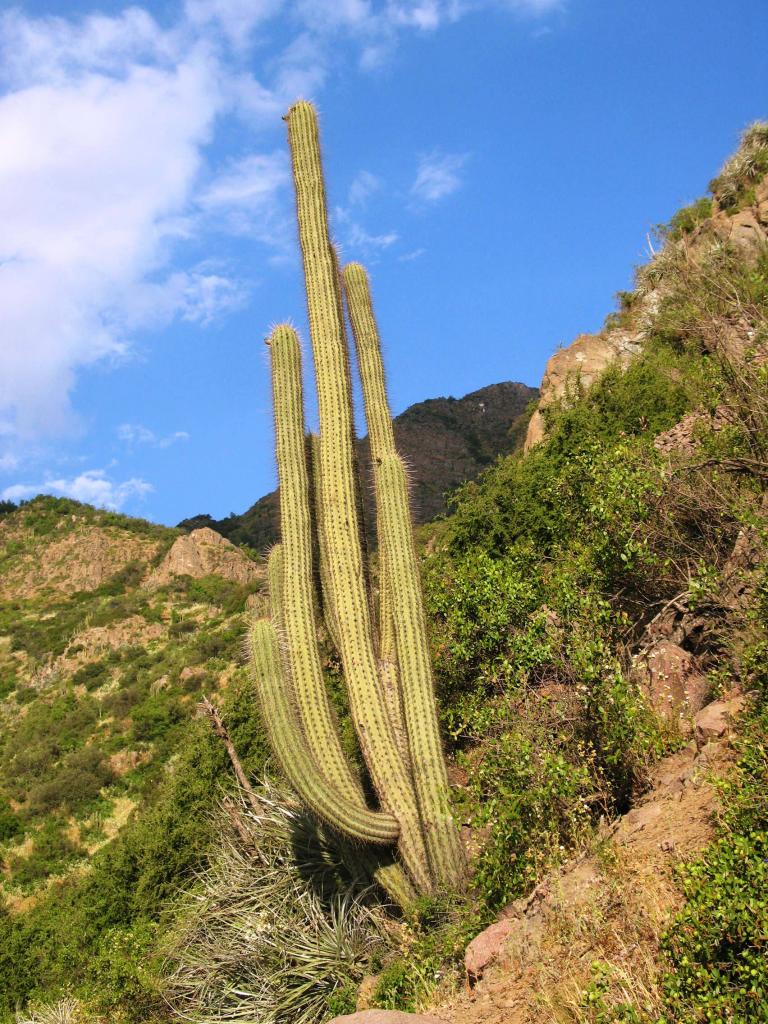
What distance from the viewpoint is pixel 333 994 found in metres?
7.59

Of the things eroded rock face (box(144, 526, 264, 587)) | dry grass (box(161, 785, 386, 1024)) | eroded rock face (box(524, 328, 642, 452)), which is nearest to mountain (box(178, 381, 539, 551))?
eroded rock face (box(144, 526, 264, 587))

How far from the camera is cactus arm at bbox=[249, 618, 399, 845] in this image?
7176 millimetres

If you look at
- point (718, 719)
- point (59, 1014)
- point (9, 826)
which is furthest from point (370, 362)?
point (9, 826)

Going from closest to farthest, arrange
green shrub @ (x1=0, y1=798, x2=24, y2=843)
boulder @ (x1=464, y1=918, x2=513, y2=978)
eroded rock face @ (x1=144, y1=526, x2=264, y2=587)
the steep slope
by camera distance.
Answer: boulder @ (x1=464, y1=918, x2=513, y2=978)
green shrub @ (x1=0, y1=798, x2=24, y2=843)
the steep slope
eroded rock face @ (x1=144, y1=526, x2=264, y2=587)

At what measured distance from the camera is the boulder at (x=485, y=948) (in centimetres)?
560

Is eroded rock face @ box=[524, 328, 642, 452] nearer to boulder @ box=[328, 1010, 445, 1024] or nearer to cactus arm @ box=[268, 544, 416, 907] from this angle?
cactus arm @ box=[268, 544, 416, 907]

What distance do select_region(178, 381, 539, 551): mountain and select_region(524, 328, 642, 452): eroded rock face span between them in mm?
22449

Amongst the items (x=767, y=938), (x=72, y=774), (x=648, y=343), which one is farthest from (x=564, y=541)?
(x=72, y=774)

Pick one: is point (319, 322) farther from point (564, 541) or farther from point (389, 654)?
point (564, 541)

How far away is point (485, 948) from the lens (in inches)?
224

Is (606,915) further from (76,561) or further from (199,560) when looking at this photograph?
(76,561)

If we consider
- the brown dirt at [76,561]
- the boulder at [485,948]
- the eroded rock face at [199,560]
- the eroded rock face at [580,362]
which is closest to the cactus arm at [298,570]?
the boulder at [485,948]

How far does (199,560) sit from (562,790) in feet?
139

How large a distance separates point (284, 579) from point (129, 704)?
25.5 metres
